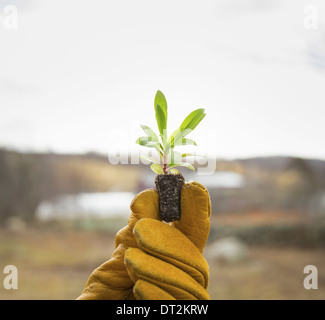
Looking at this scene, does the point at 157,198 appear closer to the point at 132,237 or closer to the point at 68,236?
the point at 132,237

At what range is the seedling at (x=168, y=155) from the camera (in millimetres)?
1409

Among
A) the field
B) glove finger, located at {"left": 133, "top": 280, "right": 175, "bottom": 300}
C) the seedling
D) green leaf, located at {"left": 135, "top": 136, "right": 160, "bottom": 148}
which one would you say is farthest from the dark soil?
the field

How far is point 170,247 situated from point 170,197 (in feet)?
0.59

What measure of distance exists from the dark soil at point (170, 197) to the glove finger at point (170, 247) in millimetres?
47

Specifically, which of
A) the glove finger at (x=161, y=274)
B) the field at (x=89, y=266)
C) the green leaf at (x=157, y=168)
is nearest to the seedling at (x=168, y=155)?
the green leaf at (x=157, y=168)

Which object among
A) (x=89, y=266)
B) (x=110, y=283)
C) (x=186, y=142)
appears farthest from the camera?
(x=89, y=266)

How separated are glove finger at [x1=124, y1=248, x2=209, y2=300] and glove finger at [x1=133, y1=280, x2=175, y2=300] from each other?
1 cm

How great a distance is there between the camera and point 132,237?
138cm

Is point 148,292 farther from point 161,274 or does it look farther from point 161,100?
point 161,100

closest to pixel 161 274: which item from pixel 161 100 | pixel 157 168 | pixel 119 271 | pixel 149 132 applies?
pixel 119 271

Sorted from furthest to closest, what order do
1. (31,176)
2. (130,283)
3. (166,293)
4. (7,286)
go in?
(31,176) < (7,286) < (130,283) < (166,293)

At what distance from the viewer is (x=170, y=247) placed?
4.31 ft
